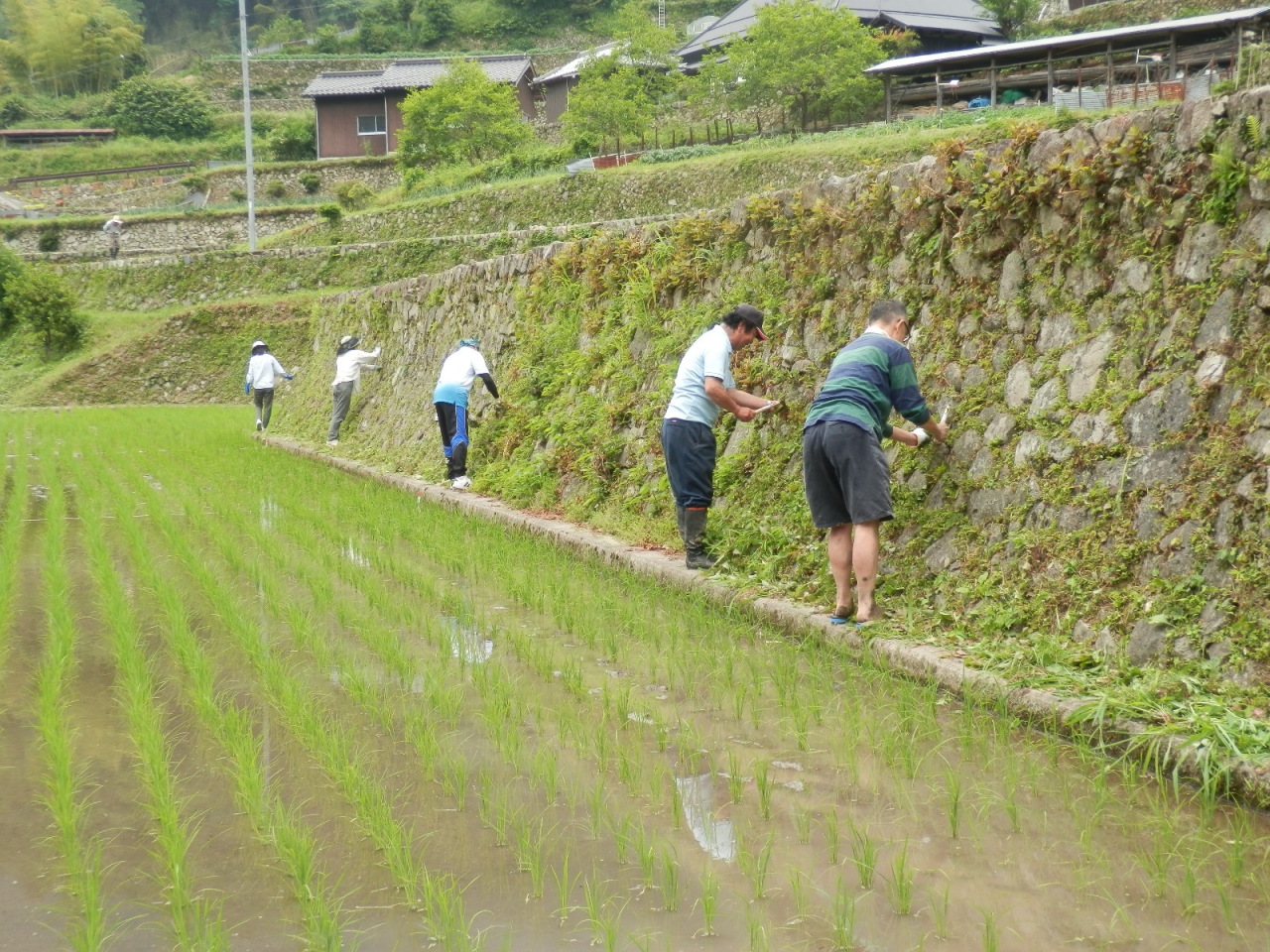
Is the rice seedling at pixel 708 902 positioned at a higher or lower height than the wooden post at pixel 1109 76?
lower

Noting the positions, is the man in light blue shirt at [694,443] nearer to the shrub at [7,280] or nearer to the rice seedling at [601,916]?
the rice seedling at [601,916]

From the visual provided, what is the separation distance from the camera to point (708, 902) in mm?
2822

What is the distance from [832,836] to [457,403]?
8074 millimetres

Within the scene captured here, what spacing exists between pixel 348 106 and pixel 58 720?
5296 centimetres

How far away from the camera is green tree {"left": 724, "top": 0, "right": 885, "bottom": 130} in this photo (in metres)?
32.4

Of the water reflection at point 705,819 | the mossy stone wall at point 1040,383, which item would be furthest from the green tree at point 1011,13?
the water reflection at point 705,819

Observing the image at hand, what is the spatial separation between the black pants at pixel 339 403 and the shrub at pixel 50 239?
33.7 m

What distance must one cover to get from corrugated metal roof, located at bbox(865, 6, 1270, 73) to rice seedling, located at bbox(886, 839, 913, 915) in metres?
26.0

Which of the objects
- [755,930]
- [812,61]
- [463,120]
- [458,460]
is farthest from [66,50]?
[755,930]

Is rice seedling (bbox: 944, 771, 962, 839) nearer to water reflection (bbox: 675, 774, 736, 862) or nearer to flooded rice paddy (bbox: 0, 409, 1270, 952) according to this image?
flooded rice paddy (bbox: 0, 409, 1270, 952)

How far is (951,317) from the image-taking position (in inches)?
235

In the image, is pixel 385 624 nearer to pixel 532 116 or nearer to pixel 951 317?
pixel 951 317

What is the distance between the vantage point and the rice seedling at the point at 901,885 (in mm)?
2834

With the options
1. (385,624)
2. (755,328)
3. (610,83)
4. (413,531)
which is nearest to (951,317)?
(755,328)
